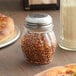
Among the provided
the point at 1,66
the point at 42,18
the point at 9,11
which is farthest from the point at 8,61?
the point at 9,11

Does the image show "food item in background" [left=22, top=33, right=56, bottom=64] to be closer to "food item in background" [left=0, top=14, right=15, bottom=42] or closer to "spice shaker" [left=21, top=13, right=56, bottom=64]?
"spice shaker" [left=21, top=13, right=56, bottom=64]

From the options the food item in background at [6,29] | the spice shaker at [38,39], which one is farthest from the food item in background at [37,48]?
the food item in background at [6,29]

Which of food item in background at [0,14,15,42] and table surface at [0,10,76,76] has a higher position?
food item in background at [0,14,15,42]

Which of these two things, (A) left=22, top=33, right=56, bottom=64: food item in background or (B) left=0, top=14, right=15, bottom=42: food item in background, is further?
(B) left=0, top=14, right=15, bottom=42: food item in background

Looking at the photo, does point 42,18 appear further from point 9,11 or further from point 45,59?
point 9,11

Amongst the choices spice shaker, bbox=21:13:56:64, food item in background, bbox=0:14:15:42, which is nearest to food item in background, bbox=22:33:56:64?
spice shaker, bbox=21:13:56:64

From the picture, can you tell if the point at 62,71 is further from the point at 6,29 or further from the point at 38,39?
the point at 6,29
